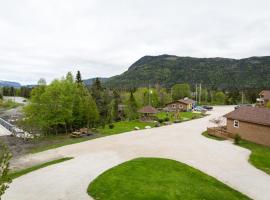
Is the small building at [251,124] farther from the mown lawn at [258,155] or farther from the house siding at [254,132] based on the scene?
the mown lawn at [258,155]

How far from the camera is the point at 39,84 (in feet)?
147

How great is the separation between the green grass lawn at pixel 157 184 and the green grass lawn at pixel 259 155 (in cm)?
587

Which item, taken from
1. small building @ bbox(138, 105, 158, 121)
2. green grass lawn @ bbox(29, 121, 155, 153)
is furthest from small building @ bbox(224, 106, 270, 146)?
small building @ bbox(138, 105, 158, 121)

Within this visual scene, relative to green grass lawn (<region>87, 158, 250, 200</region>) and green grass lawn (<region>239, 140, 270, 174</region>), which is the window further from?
green grass lawn (<region>87, 158, 250, 200</region>)

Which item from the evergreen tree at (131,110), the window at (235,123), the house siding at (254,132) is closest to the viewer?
the house siding at (254,132)

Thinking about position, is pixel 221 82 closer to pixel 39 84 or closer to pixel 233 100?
pixel 233 100

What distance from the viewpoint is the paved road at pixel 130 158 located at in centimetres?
1414

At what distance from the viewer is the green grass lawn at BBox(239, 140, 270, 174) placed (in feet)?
65.9

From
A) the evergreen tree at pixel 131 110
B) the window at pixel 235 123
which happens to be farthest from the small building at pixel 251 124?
the evergreen tree at pixel 131 110

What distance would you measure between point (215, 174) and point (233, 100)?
87503mm

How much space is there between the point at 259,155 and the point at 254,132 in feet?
23.5

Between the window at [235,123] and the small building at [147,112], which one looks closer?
the window at [235,123]

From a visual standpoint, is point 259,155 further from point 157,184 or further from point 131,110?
point 131,110

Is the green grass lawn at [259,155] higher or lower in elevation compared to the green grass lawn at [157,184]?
lower
